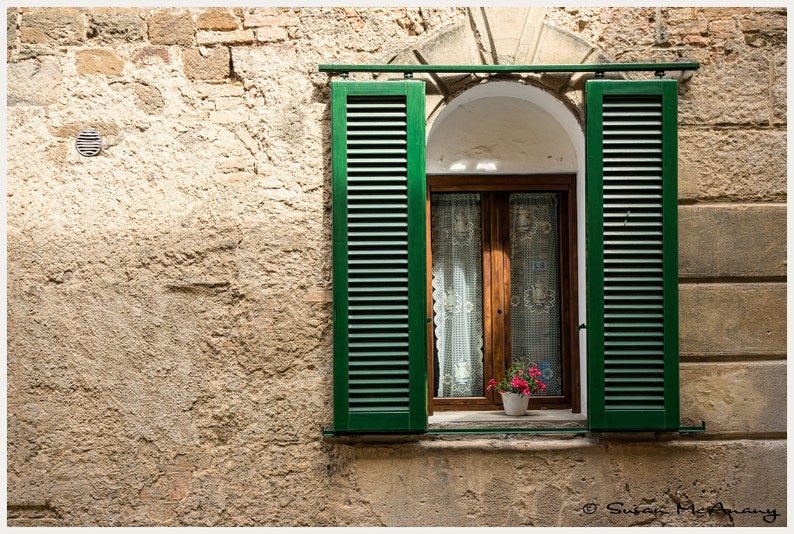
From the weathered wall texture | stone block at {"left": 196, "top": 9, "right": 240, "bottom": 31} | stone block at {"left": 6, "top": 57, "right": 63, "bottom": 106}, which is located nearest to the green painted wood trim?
the weathered wall texture

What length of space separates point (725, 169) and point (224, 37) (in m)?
2.80

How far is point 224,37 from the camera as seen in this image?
3816 millimetres

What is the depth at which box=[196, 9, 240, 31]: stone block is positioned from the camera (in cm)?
382

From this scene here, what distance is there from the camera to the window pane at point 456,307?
4.48 meters

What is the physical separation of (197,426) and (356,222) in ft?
4.52

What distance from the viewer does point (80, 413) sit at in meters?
3.76

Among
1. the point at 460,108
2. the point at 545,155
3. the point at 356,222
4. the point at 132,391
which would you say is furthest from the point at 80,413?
the point at 545,155

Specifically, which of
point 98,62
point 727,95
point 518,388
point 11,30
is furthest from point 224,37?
point 727,95

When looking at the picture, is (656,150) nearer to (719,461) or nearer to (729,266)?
(729,266)

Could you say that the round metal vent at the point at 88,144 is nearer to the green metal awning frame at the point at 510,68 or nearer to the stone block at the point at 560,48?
the green metal awning frame at the point at 510,68

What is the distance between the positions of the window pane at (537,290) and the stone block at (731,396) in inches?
35.5

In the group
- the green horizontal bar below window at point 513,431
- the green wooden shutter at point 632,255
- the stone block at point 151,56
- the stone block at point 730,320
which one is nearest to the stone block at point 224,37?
the stone block at point 151,56

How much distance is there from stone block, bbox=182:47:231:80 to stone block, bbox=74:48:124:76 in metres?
0.36

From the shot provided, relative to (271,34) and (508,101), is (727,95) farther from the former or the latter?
(271,34)
